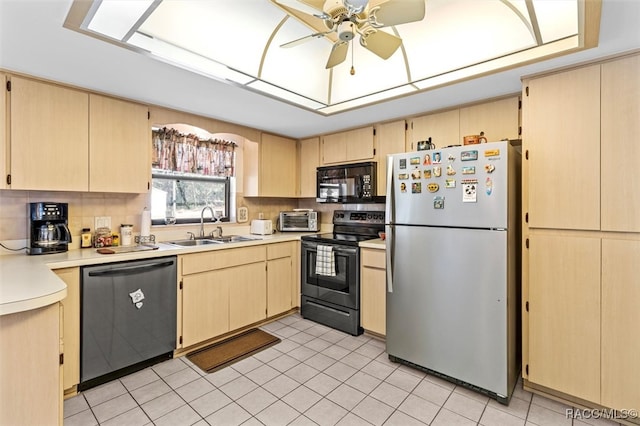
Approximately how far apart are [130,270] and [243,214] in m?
1.65

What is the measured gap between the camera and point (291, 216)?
13.1ft

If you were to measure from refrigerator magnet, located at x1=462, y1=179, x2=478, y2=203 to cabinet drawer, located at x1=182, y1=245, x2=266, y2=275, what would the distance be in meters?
2.03

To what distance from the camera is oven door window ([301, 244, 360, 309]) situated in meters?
3.03

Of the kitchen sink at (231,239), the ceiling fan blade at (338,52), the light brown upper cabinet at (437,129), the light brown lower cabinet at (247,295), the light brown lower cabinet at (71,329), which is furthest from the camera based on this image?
the kitchen sink at (231,239)

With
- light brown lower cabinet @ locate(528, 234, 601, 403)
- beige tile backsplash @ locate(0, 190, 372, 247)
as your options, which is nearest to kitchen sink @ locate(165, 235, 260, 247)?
beige tile backsplash @ locate(0, 190, 372, 247)

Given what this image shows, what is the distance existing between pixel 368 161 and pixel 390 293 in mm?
1530

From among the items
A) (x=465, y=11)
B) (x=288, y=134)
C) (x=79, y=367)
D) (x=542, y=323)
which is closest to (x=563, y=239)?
(x=542, y=323)

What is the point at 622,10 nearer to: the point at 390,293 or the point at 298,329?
the point at 390,293

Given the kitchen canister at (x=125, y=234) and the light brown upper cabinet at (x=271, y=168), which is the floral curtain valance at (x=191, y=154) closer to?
the light brown upper cabinet at (x=271, y=168)

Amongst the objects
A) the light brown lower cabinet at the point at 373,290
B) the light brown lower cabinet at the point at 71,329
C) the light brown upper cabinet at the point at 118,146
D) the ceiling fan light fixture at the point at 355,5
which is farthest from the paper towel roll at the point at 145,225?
the ceiling fan light fixture at the point at 355,5

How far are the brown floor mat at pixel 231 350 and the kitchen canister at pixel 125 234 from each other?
1.15 meters

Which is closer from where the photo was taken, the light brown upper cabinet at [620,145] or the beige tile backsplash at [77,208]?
the light brown upper cabinet at [620,145]

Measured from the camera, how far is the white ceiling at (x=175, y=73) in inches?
59.8

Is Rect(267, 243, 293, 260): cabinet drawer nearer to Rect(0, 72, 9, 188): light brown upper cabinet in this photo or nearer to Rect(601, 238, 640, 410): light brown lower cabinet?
Rect(0, 72, 9, 188): light brown upper cabinet
